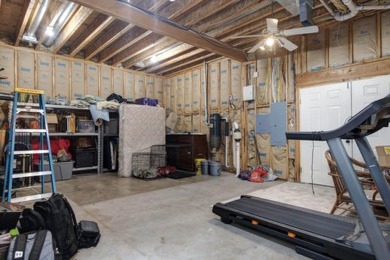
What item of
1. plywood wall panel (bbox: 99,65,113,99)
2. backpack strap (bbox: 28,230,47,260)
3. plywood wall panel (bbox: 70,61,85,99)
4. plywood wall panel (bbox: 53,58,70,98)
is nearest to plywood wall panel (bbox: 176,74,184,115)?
plywood wall panel (bbox: 99,65,113,99)

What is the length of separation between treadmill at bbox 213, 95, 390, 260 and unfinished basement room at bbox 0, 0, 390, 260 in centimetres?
1

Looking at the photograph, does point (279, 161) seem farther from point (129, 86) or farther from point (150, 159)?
point (129, 86)

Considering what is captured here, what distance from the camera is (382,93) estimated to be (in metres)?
3.97

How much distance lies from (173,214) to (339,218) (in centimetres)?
189

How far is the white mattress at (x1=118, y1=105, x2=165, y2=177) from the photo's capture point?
5684 millimetres

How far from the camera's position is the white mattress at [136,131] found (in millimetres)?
5684

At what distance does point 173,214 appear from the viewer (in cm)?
302

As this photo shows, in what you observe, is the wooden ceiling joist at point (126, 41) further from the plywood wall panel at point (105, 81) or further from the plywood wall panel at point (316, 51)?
the plywood wall panel at point (316, 51)

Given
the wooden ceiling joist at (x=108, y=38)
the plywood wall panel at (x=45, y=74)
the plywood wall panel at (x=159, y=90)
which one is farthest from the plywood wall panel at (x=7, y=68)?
the plywood wall panel at (x=159, y=90)

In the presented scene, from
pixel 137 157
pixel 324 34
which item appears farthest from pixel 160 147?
pixel 324 34

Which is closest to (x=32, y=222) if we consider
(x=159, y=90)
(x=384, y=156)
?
(x=384, y=156)

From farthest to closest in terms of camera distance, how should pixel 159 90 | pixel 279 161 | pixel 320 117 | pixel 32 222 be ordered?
pixel 159 90, pixel 279 161, pixel 320 117, pixel 32 222

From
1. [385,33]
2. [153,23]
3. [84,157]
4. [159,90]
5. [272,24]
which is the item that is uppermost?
[153,23]

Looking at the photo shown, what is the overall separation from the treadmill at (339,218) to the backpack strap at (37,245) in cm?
177
